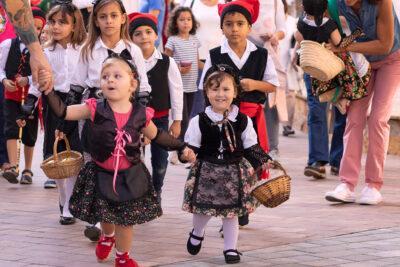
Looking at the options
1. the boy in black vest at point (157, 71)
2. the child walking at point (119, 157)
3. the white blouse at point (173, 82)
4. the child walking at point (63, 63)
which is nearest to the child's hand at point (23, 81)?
the child walking at point (63, 63)

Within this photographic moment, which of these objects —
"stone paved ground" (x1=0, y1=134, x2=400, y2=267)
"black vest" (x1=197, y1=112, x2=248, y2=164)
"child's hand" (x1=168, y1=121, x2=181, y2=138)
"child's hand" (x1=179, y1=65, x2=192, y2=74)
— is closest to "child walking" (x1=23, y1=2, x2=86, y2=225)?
"stone paved ground" (x1=0, y1=134, x2=400, y2=267)

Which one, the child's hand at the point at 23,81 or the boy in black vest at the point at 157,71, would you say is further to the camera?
the child's hand at the point at 23,81

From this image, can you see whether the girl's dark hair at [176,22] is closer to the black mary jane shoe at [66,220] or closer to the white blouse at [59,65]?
the white blouse at [59,65]

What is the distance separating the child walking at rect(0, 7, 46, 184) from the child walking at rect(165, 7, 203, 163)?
188cm

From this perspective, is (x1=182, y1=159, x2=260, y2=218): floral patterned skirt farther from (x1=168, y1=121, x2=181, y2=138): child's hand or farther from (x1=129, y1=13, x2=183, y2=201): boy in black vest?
(x1=129, y1=13, x2=183, y2=201): boy in black vest

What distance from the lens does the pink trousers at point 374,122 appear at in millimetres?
9594

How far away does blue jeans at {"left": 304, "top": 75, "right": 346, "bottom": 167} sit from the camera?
38.7 ft

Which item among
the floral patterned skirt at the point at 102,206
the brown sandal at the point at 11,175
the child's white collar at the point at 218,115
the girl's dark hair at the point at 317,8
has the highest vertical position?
the girl's dark hair at the point at 317,8

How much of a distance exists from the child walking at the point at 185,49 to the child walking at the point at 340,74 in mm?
3240

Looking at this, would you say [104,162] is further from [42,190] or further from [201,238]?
[42,190]

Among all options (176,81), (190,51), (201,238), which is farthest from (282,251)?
(190,51)

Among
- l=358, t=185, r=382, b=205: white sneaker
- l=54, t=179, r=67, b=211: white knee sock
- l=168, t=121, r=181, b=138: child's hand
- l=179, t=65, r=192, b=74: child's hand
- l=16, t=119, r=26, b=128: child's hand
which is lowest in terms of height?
l=358, t=185, r=382, b=205: white sneaker

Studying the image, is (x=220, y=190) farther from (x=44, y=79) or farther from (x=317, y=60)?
(x=317, y=60)

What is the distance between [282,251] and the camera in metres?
7.64
